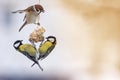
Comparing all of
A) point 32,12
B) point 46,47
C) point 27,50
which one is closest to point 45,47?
point 46,47

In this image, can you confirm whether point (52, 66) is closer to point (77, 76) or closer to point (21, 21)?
point (77, 76)

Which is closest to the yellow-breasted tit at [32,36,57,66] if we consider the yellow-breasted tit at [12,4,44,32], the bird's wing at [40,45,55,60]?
the bird's wing at [40,45,55,60]

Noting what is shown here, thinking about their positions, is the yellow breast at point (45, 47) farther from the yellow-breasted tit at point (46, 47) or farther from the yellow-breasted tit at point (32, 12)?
the yellow-breasted tit at point (32, 12)

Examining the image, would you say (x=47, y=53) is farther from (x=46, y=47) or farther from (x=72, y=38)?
(x=72, y=38)

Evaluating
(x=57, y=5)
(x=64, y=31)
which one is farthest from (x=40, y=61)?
(x=57, y=5)

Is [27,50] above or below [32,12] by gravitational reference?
below

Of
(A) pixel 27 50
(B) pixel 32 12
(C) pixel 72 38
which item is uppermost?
(B) pixel 32 12

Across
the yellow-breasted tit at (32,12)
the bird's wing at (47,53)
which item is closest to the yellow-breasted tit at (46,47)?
the bird's wing at (47,53)

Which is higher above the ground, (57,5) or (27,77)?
(57,5)
